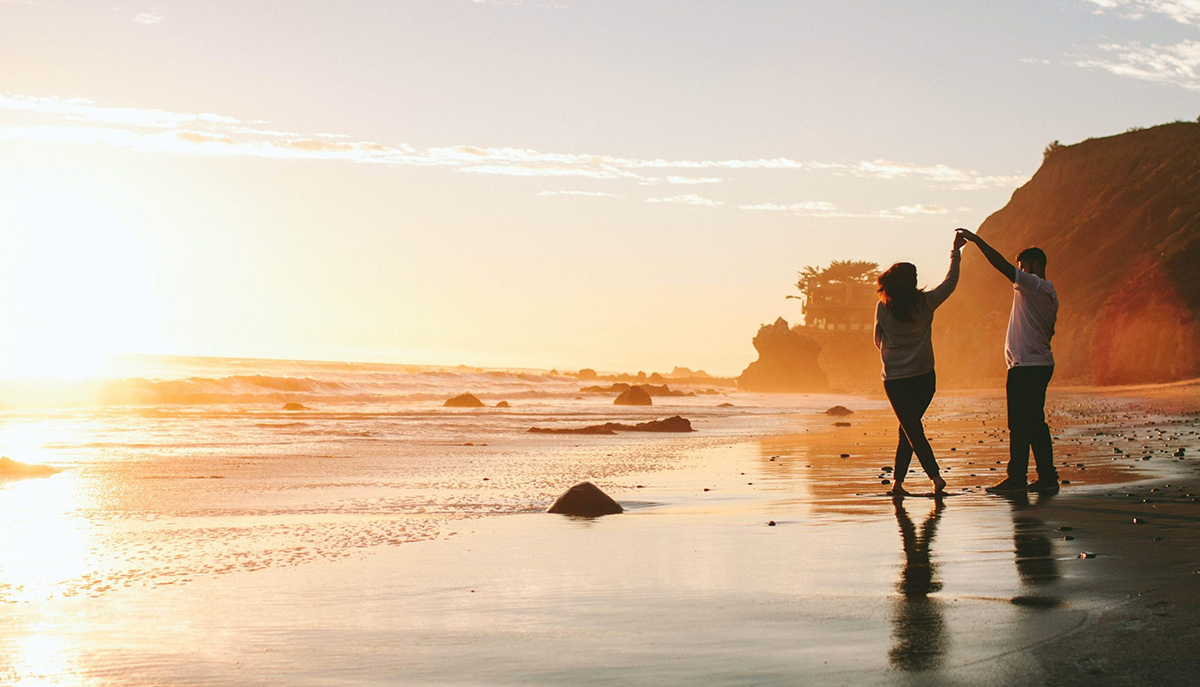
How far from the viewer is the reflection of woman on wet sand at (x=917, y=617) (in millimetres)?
2914

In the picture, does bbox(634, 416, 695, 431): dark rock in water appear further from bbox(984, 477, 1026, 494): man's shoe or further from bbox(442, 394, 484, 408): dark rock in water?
bbox(984, 477, 1026, 494): man's shoe

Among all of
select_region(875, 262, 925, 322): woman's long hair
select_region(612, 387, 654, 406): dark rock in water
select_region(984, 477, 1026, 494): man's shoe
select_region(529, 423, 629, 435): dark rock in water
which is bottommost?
select_region(612, 387, 654, 406): dark rock in water

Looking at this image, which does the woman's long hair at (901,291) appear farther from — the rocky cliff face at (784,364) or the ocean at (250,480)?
the rocky cliff face at (784,364)

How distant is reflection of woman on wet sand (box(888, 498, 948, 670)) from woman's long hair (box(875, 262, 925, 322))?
2.55m

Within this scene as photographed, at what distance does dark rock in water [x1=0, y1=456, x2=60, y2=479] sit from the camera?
9516mm

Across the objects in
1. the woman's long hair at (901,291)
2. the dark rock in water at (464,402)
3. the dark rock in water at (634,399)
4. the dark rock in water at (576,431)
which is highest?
the woman's long hair at (901,291)

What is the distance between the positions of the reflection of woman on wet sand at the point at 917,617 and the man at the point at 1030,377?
9.37 feet

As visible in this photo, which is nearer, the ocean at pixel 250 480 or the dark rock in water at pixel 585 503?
the ocean at pixel 250 480

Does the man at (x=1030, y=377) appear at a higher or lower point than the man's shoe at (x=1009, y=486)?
higher

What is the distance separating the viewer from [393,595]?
4137 millimetres

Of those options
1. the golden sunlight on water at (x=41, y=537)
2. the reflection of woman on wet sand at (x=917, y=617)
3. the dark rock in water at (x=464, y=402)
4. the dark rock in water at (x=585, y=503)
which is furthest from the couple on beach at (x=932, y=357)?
the dark rock in water at (x=464, y=402)

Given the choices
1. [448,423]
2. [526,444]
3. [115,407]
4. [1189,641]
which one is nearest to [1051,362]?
[1189,641]

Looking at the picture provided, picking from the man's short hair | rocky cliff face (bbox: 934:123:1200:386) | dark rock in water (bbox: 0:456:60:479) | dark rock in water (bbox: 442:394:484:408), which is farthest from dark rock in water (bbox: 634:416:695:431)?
rocky cliff face (bbox: 934:123:1200:386)

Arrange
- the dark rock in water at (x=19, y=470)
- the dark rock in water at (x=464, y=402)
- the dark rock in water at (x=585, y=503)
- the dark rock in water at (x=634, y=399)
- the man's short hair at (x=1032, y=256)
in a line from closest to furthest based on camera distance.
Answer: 1. the dark rock in water at (x=585, y=503)
2. the man's short hair at (x=1032, y=256)
3. the dark rock in water at (x=19, y=470)
4. the dark rock in water at (x=464, y=402)
5. the dark rock in water at (x=634, y=399)
